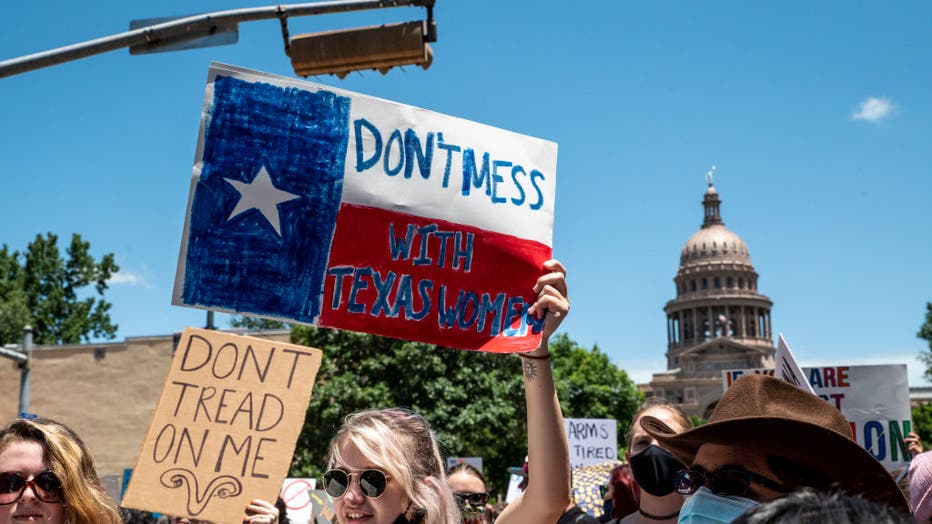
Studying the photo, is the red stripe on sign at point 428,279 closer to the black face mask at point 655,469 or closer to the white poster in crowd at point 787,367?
the black face mask at point 655,469

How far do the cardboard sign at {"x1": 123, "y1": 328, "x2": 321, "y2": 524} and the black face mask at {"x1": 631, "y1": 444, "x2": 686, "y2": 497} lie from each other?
4.41 feet

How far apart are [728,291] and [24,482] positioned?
11806 cm

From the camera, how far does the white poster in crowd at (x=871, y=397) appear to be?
7227mm

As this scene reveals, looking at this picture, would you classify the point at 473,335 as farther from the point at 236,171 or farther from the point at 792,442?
the point at 792,442

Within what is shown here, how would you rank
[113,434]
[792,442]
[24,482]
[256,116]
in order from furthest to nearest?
[113,434], [256,116], [24,482], [792,442]

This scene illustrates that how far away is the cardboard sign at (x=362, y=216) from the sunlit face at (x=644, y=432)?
0.88m

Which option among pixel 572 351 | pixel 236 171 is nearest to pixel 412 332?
pixel 236 171

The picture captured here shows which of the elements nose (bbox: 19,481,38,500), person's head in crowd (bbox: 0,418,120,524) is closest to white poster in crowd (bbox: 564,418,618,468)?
person's head in crowd (bbox: 0,418,120,524)

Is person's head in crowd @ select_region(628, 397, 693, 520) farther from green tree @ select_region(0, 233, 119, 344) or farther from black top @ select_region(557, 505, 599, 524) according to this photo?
green tree @ select_region(0, 233, 119, 344)

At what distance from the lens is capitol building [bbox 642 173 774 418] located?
108 m

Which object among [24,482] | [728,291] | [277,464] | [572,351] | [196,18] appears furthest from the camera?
[728,291]

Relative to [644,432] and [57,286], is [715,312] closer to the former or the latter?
[57,286]

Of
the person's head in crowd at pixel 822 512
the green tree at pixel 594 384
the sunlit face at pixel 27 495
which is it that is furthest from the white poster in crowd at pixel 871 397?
the green tree at pixel 594 384

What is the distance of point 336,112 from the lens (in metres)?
3.56
